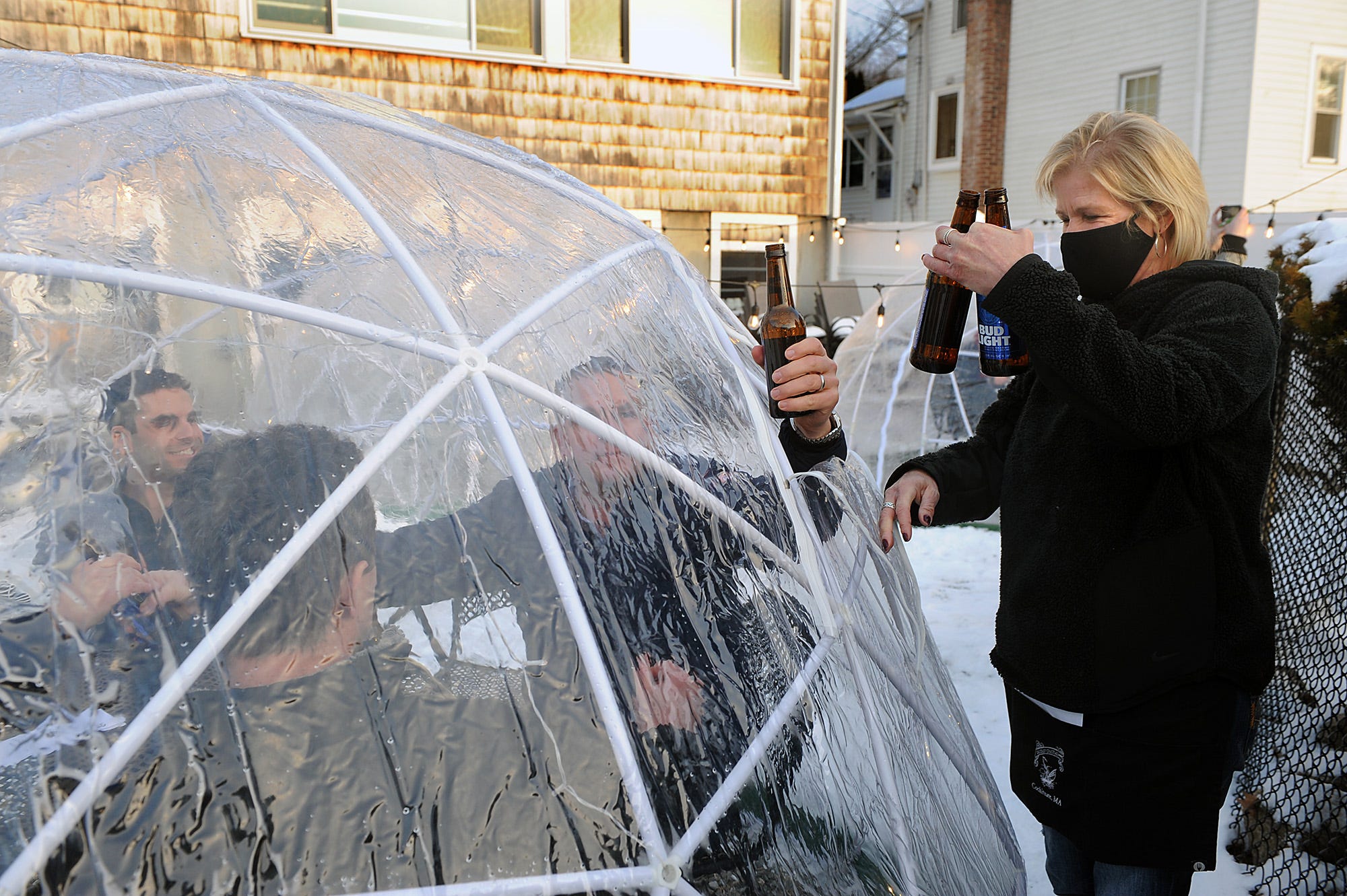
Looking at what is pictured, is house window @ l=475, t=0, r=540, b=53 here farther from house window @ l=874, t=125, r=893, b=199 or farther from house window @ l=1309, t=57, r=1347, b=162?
house window @ l=874, t=125, r=893, b=199

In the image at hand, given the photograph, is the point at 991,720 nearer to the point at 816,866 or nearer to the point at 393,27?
the point at 816,866

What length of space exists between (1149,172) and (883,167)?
2055 cm

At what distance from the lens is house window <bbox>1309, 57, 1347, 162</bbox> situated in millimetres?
12492

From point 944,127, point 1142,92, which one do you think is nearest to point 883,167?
point 944,127

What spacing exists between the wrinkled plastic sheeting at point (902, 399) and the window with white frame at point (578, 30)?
4640 millimetres

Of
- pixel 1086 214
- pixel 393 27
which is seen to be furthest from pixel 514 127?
pixel 1086 214

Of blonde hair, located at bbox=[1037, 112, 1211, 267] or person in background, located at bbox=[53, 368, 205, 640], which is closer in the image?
person in background, located at bbox=[53, 368, 205, 640]

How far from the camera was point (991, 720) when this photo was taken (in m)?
3.81

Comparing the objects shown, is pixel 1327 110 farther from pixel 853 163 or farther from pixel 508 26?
pixel 853 163

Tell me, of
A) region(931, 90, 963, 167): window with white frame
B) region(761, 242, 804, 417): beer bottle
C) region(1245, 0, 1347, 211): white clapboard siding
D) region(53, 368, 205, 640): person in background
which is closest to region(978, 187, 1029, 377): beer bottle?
region(761, 242, 804, 417): beer bottle

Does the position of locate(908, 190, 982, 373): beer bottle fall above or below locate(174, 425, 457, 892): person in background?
above

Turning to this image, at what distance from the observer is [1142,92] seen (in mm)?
13758

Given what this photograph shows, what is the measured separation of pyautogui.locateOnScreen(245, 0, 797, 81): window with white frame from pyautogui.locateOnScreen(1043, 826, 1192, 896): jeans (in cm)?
919

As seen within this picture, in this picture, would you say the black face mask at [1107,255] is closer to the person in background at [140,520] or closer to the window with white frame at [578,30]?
the person in background at [140,520]
